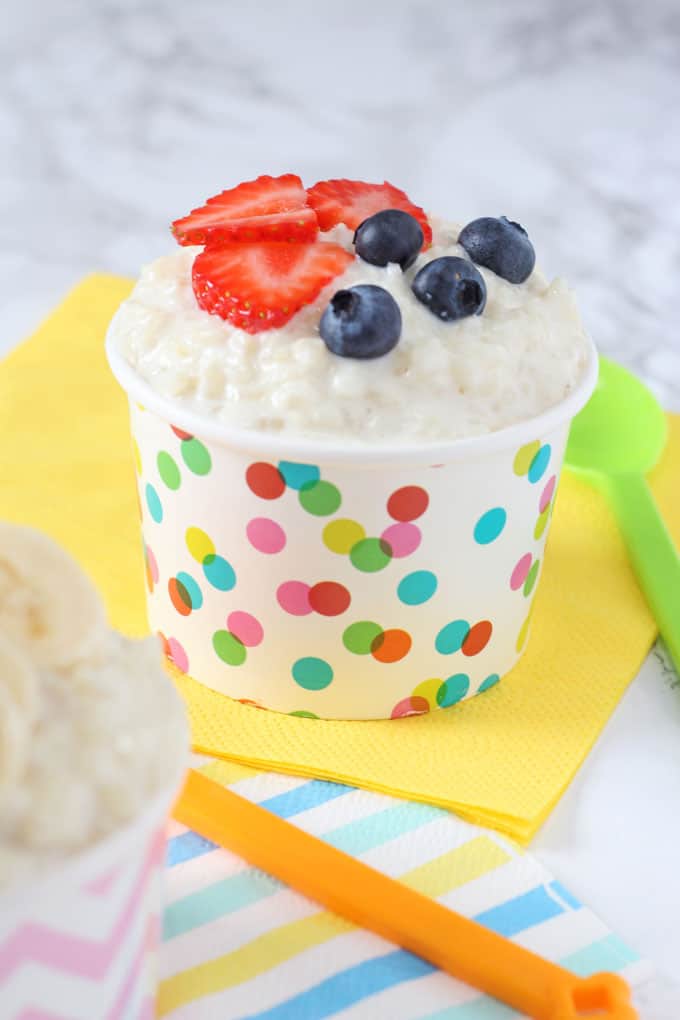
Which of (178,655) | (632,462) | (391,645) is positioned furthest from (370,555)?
(632,462)

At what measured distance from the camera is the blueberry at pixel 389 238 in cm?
147

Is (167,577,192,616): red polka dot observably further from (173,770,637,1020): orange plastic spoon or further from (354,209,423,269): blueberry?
(354,209,423,269): blueberry

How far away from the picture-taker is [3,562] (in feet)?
3.37

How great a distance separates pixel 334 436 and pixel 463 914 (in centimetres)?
51

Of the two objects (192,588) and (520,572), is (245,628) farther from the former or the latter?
(520,572)

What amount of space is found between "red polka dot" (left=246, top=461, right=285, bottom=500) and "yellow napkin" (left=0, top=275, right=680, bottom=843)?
0.31 m

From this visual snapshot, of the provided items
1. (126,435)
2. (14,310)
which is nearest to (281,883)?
(126,435)

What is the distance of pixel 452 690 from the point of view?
1.61 metres

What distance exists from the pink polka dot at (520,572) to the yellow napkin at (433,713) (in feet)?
0.48

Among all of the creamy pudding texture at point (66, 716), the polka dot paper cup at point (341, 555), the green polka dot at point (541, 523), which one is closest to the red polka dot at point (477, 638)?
the polka dot paper cup at point (341, 555)

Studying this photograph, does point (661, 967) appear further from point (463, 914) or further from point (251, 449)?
point (251, 449)

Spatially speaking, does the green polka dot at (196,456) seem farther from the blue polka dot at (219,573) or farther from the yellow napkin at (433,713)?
the yellow napkin at (433,713)

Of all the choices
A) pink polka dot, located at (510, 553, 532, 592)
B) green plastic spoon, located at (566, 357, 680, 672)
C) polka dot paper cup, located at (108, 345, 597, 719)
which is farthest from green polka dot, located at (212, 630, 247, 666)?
green plastic spoon, located at (566, 357, 680, 672)

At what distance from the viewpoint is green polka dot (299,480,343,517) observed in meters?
1.41
